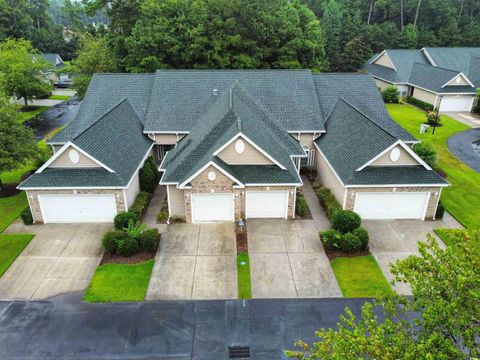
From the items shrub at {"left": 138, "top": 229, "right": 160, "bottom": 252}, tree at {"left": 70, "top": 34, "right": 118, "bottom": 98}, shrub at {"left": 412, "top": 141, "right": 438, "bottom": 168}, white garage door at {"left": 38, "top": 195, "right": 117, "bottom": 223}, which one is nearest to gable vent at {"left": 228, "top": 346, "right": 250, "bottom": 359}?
shrub at {"left": 138, "top": 229, "right": 160, "bottom": 252}

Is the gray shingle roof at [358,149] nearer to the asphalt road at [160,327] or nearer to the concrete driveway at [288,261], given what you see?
the concrete driveway at [288,261]

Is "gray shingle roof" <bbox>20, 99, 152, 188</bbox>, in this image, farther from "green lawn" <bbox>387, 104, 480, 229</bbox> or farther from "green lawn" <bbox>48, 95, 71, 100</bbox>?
"green lawn" <bbox>48, 95, 71, 100</bbox>

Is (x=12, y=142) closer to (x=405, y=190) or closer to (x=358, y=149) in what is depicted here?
(x=358, y=149)

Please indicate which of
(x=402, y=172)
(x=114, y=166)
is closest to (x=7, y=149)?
(x=114, y=166)

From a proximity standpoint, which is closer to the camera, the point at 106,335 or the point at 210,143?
the point at 106,335

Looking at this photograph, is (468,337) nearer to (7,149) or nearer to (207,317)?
(207,317)

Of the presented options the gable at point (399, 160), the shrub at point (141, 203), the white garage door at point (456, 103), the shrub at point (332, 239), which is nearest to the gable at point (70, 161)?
the shrub at point (141, 203)

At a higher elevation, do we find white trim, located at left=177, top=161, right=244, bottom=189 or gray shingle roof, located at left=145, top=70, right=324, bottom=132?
gray shingle roof, located at left=145, top=70, right=324, bottom=132
